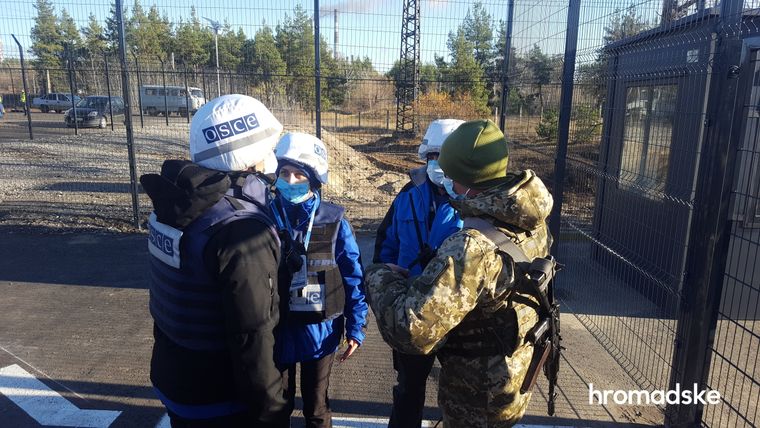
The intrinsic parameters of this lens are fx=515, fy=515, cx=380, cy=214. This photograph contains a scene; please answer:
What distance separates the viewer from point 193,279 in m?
1.79

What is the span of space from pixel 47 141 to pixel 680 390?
20.0 m

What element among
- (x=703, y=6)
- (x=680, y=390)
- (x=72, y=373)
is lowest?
(x=72, y=373)

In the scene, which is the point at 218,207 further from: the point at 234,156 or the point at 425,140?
the point at 425,140

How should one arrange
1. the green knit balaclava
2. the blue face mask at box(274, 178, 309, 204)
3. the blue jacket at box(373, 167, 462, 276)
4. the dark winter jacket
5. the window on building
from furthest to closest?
the window on building
the blue jacket at box(373, 167, 462, 276)
the blue face mask at box(274, 178, 309, 204)
the green knit balaclava
the dark winter jacket

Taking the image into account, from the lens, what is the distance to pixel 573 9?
465 cm

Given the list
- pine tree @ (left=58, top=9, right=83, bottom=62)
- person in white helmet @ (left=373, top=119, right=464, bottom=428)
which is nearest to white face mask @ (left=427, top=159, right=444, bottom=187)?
person in white helmet @ (left=373, top=119, right=464, bottom=428)

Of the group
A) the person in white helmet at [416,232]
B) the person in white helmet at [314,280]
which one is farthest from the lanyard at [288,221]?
the person in white helmet at [416,232]

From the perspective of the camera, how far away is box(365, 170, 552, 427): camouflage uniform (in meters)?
1.74

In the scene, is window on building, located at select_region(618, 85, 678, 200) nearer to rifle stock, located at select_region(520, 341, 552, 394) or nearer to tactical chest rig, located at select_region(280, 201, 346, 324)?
rifle stock, located at select_region(520, 341, 552, 394)

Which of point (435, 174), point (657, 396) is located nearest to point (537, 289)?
point (435, 174)

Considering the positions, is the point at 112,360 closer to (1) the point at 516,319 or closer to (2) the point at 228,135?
(2) the point at 228,135

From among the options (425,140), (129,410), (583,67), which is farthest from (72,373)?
(583,67)

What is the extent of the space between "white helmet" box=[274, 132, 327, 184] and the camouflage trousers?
125cm

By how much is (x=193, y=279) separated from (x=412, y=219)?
1.60 m
